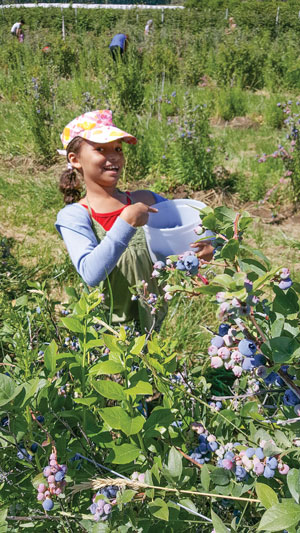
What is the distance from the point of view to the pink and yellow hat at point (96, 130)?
74.1 inches

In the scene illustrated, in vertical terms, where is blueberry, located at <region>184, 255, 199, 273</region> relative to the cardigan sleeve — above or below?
above

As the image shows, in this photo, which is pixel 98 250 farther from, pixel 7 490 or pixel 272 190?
pixel 272 190

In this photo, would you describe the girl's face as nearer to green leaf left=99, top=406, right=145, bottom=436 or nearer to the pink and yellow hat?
the pink and yellow hat

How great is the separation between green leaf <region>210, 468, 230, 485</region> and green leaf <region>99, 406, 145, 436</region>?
5.5 inches

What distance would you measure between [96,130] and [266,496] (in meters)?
1.65

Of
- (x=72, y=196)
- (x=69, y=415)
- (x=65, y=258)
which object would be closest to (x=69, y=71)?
(x=65, y=258)

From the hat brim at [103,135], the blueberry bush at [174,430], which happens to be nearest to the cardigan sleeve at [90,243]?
the hat brim at [103,135]

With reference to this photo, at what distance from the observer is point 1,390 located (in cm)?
68

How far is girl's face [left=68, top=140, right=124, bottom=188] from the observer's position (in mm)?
1914

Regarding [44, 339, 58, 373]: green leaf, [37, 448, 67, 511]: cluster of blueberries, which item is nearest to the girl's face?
[44, 339, 58, 373]: green leaf

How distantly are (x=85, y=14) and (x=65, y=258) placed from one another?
1814 centimetres

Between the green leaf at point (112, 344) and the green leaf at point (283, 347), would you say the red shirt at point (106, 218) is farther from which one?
the green leaf at point (283, 347)

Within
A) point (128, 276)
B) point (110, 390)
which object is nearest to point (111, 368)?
point (110, 390)

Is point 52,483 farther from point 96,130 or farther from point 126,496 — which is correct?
point 96,130
